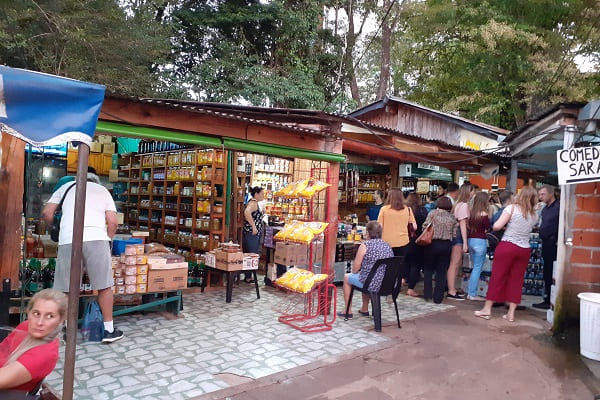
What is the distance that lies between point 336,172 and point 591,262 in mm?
3740

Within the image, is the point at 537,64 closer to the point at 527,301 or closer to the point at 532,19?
the point at 532,19

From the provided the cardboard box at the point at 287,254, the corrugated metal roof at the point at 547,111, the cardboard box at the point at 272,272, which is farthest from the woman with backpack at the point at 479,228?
the cardboard box at the point at 272,272

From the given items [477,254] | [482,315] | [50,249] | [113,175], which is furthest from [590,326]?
[113,175]

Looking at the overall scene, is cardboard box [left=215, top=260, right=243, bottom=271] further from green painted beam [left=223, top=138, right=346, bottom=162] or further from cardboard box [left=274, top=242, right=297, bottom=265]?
green painted beam [left=223, top=138, right=346, bottom=162]

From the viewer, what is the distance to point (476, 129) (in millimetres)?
12711

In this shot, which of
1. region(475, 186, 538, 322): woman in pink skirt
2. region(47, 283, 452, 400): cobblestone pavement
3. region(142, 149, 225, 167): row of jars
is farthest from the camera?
region(142, 149, 225, 167): row of jars

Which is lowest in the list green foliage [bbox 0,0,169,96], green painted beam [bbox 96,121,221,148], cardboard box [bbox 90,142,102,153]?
green painted beam [bbox 96,121,221,148]

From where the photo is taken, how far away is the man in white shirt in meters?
4.57

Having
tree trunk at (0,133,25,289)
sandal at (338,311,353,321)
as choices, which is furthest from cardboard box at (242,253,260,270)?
tree trunk at (0,133,25,289)

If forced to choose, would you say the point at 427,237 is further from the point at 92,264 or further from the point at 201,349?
the point at 92,264

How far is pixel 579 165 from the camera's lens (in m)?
5.37

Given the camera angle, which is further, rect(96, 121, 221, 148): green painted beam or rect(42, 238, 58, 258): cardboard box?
rect(42, 238, 58, 258): cardboard box

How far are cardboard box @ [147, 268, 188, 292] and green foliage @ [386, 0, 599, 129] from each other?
14459 mm

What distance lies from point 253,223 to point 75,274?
5260 mm
